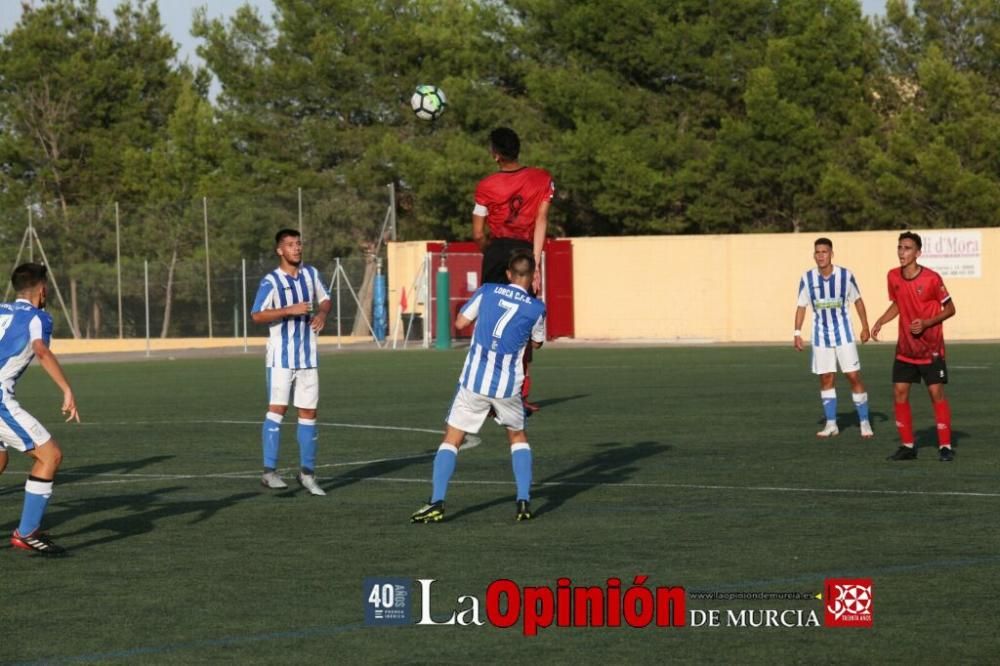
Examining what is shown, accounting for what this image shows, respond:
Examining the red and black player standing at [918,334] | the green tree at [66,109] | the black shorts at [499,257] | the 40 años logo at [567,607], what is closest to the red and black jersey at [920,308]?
the red and black player standing at [918,334]

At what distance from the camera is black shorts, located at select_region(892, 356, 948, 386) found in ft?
47.4

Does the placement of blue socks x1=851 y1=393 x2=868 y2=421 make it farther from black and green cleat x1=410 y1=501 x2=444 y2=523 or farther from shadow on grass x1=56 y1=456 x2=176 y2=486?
black and green cleat x1=410 y1=501 x2=444 y2=523

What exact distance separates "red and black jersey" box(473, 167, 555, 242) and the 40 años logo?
527 cm

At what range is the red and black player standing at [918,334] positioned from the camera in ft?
47.1

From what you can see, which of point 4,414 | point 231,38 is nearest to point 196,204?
point 231,38

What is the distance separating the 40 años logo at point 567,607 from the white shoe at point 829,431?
27.4 ft

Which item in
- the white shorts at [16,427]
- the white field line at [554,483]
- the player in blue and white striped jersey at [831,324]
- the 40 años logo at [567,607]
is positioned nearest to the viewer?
the 40 años logo at [567,607]

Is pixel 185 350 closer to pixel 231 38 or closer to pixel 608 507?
pixel 231 38

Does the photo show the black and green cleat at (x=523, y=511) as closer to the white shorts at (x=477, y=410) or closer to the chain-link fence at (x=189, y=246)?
the white shorts at (x=477, y=410)

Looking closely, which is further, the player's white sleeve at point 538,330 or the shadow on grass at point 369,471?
the shadow on grass at point 369,471

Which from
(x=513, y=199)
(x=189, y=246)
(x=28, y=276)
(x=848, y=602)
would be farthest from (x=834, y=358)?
(x=189, y=246)

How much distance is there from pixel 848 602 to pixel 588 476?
227 inches

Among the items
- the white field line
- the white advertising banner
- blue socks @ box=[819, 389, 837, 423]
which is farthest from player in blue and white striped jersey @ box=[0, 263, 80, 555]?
the white advertising banner

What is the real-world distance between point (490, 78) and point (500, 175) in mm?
45286
